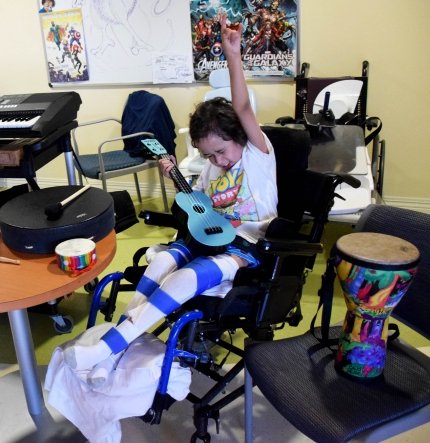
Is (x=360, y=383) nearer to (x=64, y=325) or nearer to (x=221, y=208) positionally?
(x=221, y=208)

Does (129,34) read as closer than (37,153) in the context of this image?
No

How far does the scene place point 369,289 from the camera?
1.02m

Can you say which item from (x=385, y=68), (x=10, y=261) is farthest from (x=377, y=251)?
(x=385, y=68)

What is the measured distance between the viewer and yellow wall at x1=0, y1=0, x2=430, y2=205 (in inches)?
114

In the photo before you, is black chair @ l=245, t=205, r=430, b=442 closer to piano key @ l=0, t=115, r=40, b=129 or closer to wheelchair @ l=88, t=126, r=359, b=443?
wheelchair @ l=88, t=126, r=359, b=443

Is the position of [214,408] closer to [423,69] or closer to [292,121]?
[292,121]

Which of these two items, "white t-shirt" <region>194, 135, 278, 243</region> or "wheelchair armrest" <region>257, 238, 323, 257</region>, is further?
"white t-shirt" <region>194, 135, 278, 243</region>

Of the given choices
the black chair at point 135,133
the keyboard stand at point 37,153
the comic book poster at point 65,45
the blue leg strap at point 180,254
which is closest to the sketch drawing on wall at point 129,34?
the comic book poster at point 65,45

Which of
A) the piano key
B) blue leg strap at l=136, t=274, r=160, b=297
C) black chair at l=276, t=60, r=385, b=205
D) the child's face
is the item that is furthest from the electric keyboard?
black chair at l=276, t=60, r=385, b=205

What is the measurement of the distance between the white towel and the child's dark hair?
0.71 metres

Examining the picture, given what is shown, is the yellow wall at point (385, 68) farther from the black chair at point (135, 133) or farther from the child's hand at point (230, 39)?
the child's hand at point (230, 39)

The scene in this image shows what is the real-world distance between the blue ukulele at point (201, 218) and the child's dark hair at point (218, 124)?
203mm

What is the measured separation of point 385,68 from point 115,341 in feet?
8.45

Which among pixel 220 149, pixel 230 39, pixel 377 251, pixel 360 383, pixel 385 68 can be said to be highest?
pixel 230 39
